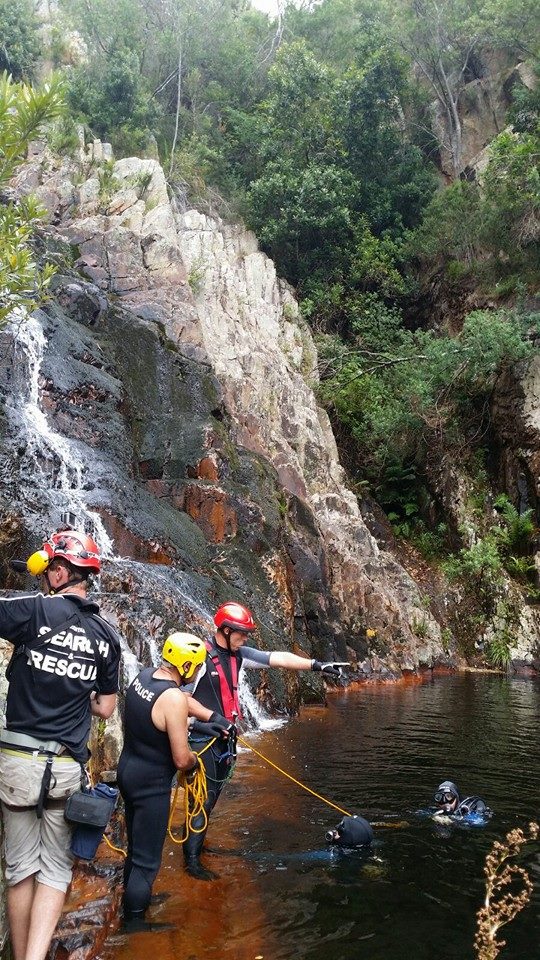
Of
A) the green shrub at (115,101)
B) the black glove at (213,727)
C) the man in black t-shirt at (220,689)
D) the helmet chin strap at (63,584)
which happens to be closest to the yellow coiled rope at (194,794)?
the man in black t-shirt at (220,689)

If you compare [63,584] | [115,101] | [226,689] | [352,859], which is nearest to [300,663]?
[226,689]

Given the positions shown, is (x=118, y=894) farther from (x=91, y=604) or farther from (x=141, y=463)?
(x=141, y=463)

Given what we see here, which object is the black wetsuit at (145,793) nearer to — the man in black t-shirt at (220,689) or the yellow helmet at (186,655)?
the yellow helmet at (186,655)

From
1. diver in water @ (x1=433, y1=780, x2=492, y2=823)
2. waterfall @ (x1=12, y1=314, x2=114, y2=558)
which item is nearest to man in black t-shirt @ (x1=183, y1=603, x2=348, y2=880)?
diver in water @ (x1=433, y1=780, x2=492, y2=823)

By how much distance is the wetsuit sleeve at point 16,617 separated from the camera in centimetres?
339

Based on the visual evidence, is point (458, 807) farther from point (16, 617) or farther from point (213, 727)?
point (16, 617)

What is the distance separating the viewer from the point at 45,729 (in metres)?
3.39

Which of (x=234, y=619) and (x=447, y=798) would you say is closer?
(x=234, y=619)

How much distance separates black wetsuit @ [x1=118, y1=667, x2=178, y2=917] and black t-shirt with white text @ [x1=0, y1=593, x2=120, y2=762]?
729 mm

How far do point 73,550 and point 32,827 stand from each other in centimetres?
134

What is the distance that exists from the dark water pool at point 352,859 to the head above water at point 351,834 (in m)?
0.12

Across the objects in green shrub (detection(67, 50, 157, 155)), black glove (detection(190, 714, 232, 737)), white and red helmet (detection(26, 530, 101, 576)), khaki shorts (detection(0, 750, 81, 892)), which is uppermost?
green shrub (detection(67, 50, 157, 155))

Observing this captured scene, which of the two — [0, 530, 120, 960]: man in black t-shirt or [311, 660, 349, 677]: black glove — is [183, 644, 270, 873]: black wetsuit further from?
[0, 530, 120, 960]: man in black t-shirt

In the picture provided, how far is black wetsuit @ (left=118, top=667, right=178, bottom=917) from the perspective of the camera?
4.20 metres
